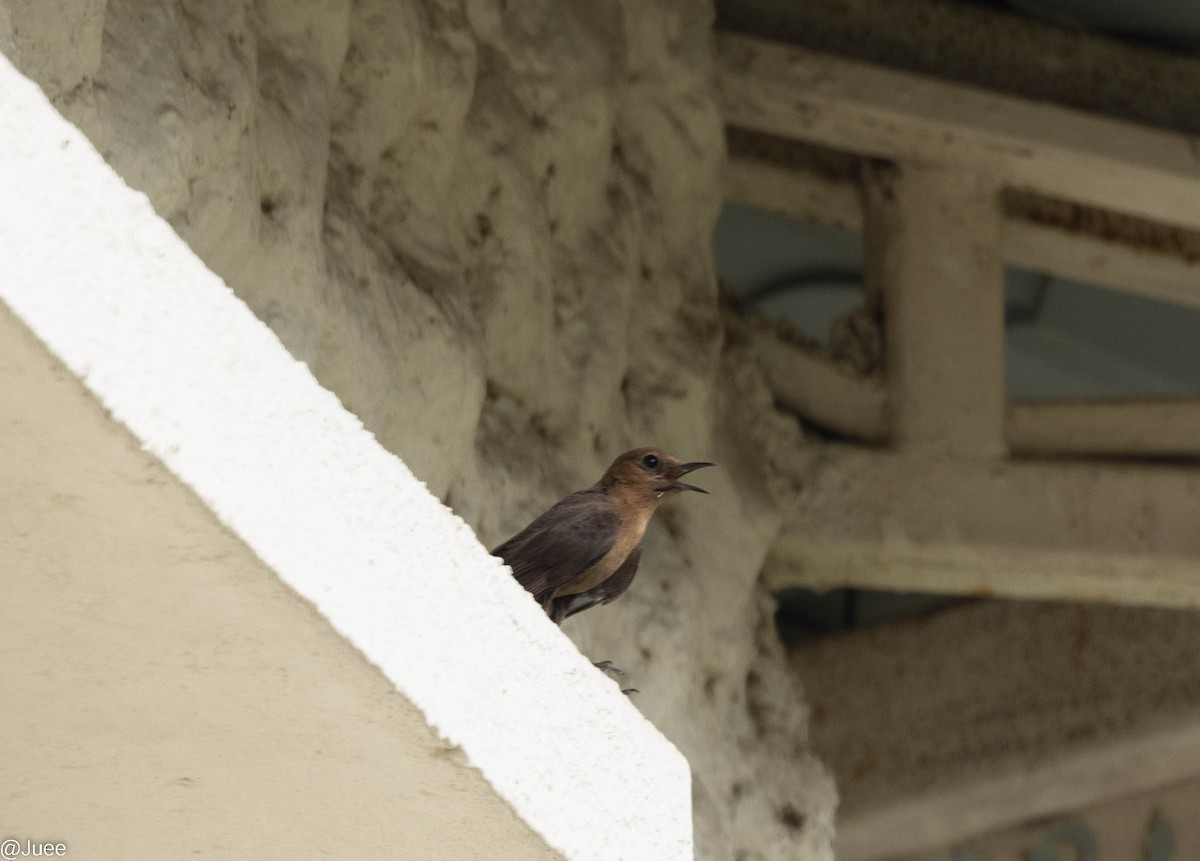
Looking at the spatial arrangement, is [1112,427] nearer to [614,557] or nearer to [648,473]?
[648,473]

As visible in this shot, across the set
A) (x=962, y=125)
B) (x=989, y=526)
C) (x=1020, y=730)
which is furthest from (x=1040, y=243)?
(x=1020, y=730)

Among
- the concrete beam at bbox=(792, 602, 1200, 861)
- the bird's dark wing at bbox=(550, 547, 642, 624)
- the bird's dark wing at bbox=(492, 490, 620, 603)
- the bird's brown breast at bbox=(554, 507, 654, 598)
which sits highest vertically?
the bird's dark wing at bbox=(492, 490, 620, 603)

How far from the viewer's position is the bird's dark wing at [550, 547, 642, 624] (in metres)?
2.32

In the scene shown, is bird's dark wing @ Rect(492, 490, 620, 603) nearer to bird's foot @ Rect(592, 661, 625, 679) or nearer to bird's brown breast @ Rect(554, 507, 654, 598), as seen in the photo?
bird's brown breast @ Rect(554, 507, 654, 598)

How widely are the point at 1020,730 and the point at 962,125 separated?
168 centimetres

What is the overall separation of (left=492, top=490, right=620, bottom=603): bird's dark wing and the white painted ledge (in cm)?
70

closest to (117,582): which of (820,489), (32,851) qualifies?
(32,851)

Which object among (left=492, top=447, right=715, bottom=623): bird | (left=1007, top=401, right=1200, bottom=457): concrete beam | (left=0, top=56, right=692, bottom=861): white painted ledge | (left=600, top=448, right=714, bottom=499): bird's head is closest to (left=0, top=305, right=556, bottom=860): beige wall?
(left=0, top=56, right=692, bottom=861): white painted ledge

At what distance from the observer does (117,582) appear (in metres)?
1.33

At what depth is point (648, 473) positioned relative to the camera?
7.88 ft

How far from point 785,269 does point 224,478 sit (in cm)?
395

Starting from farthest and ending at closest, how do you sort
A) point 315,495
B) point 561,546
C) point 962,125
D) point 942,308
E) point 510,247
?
point 942,308
point 962,125
point 510,247
point 561,546
point 315,495

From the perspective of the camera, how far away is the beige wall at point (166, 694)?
1221 mm

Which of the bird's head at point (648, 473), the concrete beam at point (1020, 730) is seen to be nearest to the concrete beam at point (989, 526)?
the concrete beam at point (1020, 730)
